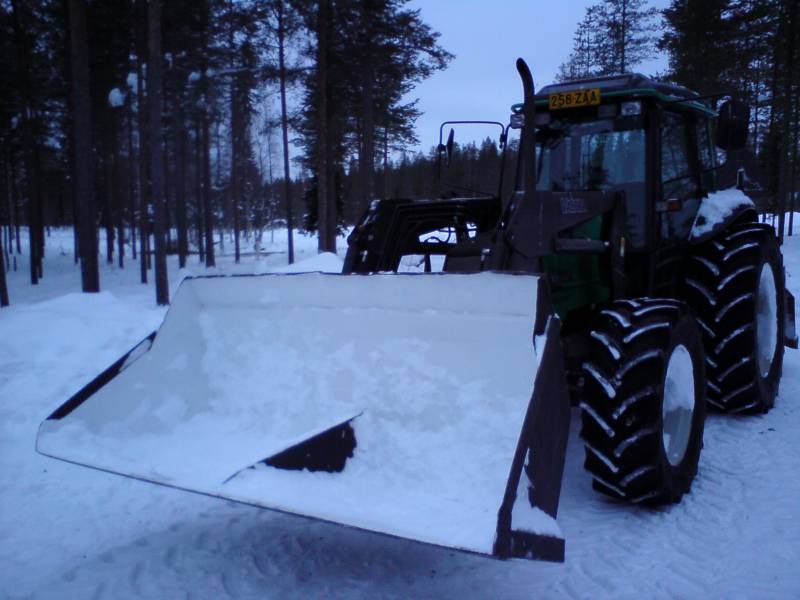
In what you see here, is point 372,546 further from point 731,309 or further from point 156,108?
point 156,108

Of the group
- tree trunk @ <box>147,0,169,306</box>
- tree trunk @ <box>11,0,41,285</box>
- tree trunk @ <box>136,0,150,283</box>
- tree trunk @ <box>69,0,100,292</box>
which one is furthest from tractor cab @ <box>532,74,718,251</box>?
tree trunk @ <box>11,0,41,285</box>

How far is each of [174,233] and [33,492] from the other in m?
45.9

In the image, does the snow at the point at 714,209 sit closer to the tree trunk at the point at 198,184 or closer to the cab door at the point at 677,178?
the cab door at the point at 677,178

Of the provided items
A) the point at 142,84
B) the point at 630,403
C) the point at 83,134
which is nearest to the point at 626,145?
the point at 630,403

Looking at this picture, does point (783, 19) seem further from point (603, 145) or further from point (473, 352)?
point (473, 352)

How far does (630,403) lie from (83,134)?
13731 mm

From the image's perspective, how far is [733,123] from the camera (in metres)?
4.30

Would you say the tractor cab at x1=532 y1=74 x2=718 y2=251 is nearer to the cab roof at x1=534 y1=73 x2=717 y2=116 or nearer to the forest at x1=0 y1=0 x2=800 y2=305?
the cab roof at x1=534 y1=73 x2=717 y2=116

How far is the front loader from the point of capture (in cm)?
272

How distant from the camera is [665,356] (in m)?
3.44

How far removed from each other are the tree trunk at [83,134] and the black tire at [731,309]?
42.4 feet

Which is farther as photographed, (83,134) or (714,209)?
(83,134)

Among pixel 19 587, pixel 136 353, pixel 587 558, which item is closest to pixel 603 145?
pixel 587 558

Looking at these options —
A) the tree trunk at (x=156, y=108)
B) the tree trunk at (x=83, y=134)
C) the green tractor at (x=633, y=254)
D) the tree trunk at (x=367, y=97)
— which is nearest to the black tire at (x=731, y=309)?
the green tractor at (x=633, y=254)
